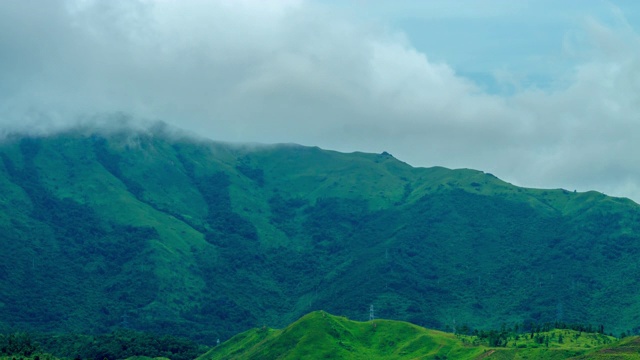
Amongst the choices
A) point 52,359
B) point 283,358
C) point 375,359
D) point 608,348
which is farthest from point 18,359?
point 608,348

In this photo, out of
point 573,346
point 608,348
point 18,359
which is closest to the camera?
point 18,359

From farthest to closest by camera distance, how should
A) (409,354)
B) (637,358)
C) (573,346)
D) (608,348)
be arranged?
(409,354)
(573,346)
(608,348)
(637,358)

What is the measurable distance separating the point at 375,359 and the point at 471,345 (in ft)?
69.4

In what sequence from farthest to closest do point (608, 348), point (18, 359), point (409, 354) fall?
1. point (409, 354)
2. point (608, 348)
3. point (18, 359)

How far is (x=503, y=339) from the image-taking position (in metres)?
196

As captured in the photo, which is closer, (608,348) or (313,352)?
(608,348)

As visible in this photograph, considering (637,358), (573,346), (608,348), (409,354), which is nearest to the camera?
(637,358)

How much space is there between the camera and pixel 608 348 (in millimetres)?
161000

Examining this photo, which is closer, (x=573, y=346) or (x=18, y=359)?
(x=18, y=359)

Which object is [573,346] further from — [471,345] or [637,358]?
[637,358]

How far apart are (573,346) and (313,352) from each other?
172 ft

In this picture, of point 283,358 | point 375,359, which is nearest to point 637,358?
point 375,359

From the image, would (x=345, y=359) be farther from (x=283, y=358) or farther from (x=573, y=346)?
(x=573, y=346)

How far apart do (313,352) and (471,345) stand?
107ft
